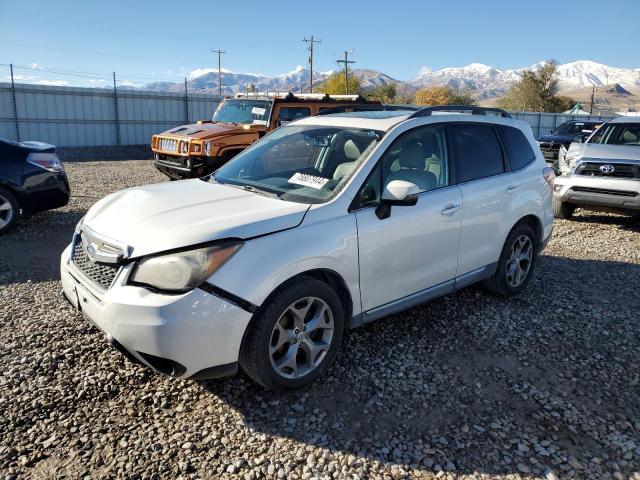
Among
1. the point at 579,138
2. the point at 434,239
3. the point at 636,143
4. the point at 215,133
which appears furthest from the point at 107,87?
the point at 434,239

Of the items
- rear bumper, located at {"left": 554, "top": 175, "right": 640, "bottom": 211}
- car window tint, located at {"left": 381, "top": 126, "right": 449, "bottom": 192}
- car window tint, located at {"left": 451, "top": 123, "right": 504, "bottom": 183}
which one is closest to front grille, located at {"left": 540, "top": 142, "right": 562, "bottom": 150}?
rear bumper, located at {"left": 554, "top": 175, "right": 640, "bottom": 211}

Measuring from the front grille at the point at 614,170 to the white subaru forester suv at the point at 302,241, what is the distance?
4.00 m

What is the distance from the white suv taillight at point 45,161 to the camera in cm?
714

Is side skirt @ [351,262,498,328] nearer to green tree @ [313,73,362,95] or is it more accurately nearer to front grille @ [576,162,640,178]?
front grille @ [576,162,640,178]

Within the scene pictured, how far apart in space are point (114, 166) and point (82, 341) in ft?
46.4

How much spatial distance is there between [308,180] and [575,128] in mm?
16072

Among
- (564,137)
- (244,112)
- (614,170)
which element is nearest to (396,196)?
(614,170)

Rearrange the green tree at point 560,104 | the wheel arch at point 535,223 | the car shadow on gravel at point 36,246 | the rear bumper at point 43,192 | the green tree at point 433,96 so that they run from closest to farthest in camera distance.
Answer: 1. the wheel arch at point 535,223
2. the car shadow on gravel at point 36,246
3. the rear bumper at point 43,192
4. the green tree at point 560,104
5. the green tree at point 433,96

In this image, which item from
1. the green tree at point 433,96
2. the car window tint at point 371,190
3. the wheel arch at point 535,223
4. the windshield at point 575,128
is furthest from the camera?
the green tree at point 433,96

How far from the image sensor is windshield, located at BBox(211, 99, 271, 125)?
10.7m

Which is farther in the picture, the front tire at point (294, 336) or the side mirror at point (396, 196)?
the side mirror at point (396, 196)

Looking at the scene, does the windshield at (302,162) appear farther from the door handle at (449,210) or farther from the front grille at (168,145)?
the front grille at (168,145)

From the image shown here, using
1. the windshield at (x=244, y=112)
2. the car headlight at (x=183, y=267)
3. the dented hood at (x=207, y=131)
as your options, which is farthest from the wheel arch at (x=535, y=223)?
the windshield at (x=244, y=112)

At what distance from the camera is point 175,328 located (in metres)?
2.75
